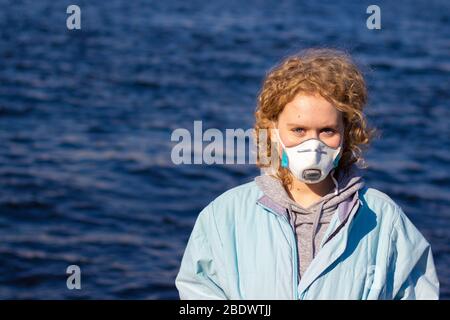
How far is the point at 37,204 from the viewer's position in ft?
27.0

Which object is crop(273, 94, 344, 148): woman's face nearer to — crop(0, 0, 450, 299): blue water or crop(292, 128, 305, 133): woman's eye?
crop(292, 128, 305, 133): woman's eye

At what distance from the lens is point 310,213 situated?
10.1ft

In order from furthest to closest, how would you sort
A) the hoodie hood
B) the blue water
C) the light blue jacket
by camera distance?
the blue water < the hoodie hood < the light blue jacket

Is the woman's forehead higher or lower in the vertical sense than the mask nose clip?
higher

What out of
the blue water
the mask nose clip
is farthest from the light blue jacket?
the blue water

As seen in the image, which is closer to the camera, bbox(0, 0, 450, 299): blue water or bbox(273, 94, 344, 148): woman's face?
bbox(273, 94, 344, 148): woman's face

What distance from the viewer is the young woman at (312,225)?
9.69 ft

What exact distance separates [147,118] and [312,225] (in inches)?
300

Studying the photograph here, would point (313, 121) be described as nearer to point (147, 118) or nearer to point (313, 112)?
point (313, 112)

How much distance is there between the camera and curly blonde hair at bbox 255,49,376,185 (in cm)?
307

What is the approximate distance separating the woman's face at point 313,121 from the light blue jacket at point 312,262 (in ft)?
0.79

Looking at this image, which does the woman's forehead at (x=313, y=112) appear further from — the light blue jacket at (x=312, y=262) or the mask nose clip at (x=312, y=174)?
the light blue jacket at (x=312, y=262)
